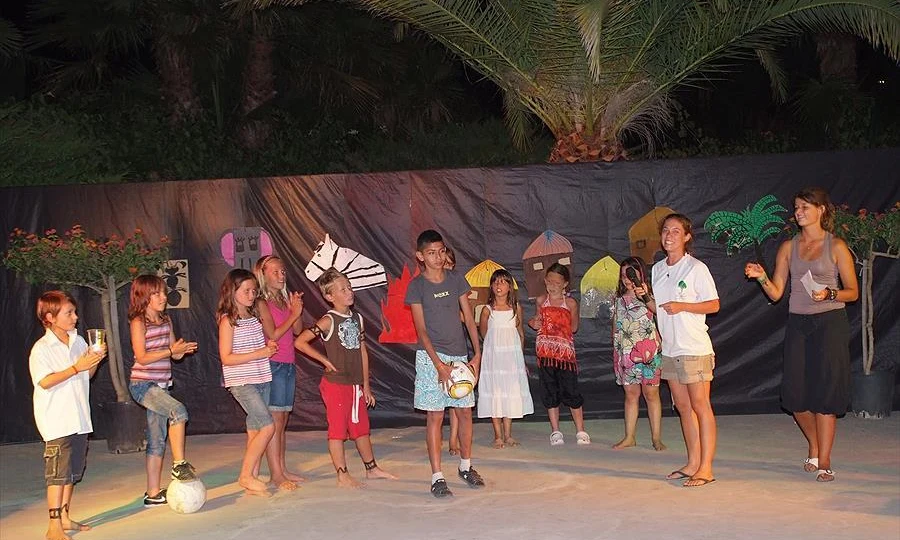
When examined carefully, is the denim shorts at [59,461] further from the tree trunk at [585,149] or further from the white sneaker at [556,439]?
the tree trunk at [585,149]

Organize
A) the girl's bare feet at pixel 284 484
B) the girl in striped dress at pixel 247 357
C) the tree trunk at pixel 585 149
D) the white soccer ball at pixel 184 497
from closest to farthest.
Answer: the white soccer ball at pixel 184 497
the girl in striped dress at pixel 247 357
the girl's bare feet at pixel 284 484
the tree trunk at pixel 585 149

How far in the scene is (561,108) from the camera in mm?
10695

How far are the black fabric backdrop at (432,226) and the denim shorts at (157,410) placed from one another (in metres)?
2.64

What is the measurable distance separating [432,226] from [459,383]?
3.00 meters

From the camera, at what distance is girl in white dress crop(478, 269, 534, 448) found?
8.81 m

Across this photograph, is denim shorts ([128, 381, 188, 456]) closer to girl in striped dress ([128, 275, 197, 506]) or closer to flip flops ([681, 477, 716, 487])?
girl in striped dress ([128, 275, 197, 506])

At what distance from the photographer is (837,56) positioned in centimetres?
1555

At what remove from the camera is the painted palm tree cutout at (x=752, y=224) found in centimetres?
974

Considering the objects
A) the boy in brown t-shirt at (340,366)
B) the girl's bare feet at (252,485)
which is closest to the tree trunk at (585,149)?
the boy in brown t-shirt at (340,366)

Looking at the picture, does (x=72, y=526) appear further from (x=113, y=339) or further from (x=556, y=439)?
(x=556, y=439)

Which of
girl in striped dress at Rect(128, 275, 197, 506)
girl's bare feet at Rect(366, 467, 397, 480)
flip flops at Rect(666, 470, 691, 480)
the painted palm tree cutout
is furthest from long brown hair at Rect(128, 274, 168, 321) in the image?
the painted palm tree cutout

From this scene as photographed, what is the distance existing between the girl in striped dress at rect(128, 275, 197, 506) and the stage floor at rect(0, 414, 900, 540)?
12.3 inches

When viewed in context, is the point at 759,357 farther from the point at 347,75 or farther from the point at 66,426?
the point at 347,75

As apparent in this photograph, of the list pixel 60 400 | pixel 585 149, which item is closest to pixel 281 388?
pixel 60 400
